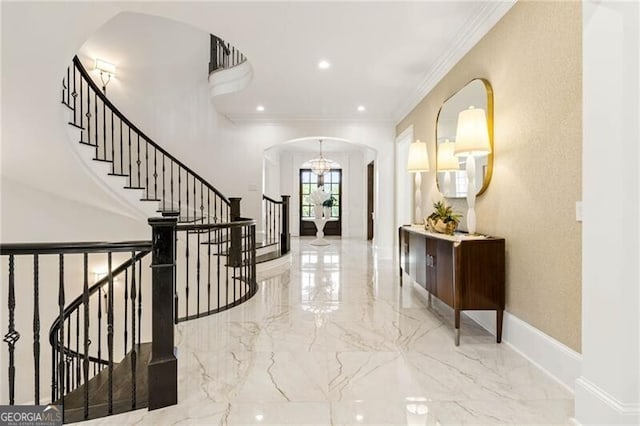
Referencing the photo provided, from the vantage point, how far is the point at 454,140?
146 inches

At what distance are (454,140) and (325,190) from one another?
7978mm

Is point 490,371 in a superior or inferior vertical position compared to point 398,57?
inferior

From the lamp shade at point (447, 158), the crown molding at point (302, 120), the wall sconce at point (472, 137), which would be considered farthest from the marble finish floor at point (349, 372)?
the crown molding at point (302, 120)

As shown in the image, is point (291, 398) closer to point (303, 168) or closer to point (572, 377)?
point (572, 377)

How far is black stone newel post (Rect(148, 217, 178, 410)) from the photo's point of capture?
6.18ft

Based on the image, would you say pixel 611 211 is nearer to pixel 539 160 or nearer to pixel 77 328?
pixel 539 160

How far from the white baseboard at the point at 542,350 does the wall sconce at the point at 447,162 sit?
1.50m

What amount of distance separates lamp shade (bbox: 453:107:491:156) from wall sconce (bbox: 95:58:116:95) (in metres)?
5.47

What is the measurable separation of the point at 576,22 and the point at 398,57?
2.19m

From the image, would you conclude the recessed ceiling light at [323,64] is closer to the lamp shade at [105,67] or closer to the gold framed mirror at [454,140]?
the gold framed mirror at [454,140]

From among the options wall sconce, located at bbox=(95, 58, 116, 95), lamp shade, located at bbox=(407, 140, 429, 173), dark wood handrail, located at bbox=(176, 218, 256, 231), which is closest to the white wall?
dark wood handrail, located at bbox=(176, 218, 256, 231)

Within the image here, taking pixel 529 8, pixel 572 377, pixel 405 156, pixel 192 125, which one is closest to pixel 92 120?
pixel 192 125

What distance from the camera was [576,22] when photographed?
202 cm

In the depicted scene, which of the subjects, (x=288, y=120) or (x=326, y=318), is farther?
(x=288, y=120)
